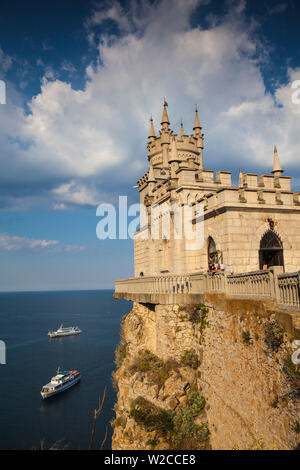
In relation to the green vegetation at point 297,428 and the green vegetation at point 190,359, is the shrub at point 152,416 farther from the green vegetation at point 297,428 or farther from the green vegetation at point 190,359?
the green vegetation at point 297,428

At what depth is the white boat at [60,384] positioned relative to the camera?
5191 cm

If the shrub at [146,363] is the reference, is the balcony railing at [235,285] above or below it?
above

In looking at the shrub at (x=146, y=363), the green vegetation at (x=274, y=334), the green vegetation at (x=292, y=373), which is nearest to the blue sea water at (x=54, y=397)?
the shrub at (x=146, y=363)

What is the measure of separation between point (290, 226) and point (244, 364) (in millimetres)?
9076

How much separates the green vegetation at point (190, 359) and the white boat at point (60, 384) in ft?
150

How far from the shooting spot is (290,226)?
1634 centimetres

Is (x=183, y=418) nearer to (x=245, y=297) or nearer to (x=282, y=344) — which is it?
(x=245, y=297)

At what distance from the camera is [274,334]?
8.00 meters

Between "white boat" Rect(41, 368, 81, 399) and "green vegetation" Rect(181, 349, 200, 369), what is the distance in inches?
1806

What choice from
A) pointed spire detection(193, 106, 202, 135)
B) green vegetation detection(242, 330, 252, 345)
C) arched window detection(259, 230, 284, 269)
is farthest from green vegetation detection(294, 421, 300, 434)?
pointed spire detection(193, 106, 202, 135)

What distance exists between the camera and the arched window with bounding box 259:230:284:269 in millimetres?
15789

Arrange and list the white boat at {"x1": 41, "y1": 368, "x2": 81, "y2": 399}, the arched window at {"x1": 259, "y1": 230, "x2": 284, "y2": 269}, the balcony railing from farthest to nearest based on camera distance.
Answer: the white boat at {"x1": 41, "y1": 368, "x2": 81, "y2": 399} → the arched window at {"x1": 259, "y1": 230, "x2": 284, "y2": 269} → the balcony railing

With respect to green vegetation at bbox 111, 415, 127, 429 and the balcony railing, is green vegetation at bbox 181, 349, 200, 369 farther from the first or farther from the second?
green vegetation at bbox 111, 415, 127, 429
